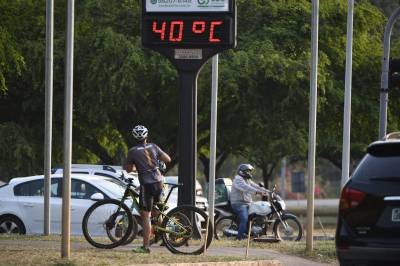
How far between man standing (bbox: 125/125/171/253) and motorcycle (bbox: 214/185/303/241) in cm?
761

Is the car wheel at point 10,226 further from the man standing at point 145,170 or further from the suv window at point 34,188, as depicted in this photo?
the man standing at point 145,170

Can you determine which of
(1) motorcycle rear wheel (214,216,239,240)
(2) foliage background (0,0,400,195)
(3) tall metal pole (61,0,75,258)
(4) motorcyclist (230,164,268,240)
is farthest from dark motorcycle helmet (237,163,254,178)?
(3) tall metal pole (61,0,75,258)

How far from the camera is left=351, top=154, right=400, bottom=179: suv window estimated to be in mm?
11992

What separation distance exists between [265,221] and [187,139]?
5.46 meters

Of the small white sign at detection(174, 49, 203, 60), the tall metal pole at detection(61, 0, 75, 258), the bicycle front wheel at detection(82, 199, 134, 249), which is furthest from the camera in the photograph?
the small white sign at detection(174, 49, 203, 60)

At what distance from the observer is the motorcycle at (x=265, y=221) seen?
25547 mm

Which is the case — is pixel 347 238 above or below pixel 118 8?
below

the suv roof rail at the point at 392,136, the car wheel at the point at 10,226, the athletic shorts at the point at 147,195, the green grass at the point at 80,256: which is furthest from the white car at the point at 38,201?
the suv roof rail at the point at 392,136

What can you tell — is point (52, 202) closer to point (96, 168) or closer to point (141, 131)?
point (96, 168)

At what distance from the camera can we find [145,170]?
17.4 m

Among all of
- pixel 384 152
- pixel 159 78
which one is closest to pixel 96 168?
pixel 159 78

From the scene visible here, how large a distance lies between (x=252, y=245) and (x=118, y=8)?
16.6 metres

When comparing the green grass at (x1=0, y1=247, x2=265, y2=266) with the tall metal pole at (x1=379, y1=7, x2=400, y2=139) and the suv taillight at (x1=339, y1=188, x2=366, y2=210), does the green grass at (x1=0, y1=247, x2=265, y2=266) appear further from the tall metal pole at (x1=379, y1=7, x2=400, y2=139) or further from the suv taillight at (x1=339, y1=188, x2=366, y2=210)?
the tall metal pole at (x1=379, y1=7, x2=400, y2=139)

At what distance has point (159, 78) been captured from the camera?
35.6m
